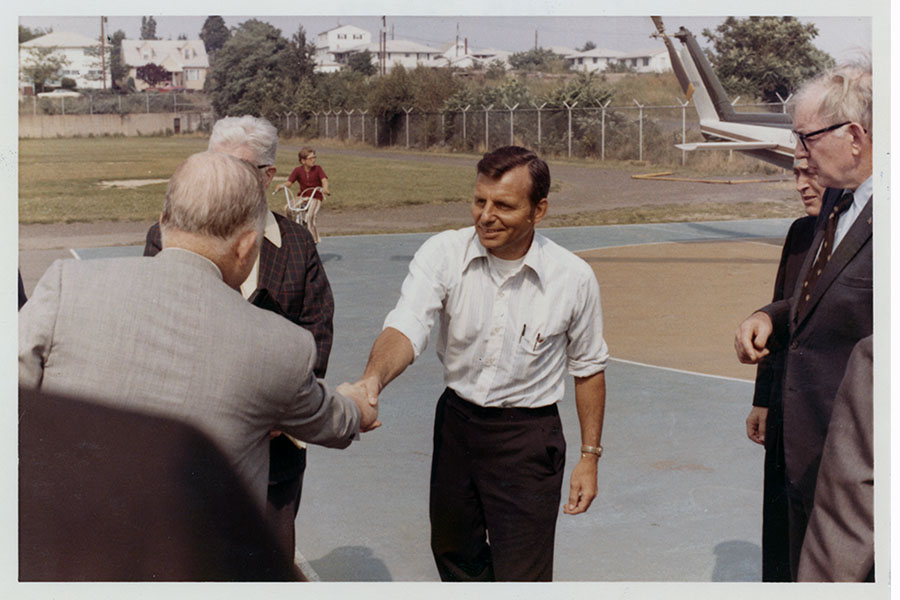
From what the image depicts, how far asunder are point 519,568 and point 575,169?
31306 mm

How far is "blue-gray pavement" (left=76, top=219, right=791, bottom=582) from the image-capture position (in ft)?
16.0

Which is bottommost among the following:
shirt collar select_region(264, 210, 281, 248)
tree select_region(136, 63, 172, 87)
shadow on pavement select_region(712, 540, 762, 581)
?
shadow on pavement select_region(712, 540, 762, 581)

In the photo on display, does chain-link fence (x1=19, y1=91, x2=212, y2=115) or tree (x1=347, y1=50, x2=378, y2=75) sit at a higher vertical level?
tree (x1=347, y1=50, x2=378, y2=75)

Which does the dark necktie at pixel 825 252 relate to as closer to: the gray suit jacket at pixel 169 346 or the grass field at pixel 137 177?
the gray suit jacket at pixel 169 346

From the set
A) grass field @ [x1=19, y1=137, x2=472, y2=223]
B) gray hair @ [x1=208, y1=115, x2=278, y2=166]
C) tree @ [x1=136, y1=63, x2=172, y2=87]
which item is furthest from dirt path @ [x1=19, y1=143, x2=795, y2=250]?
gray hair @ [x1=208, y1=115, x2=278, y2=166]

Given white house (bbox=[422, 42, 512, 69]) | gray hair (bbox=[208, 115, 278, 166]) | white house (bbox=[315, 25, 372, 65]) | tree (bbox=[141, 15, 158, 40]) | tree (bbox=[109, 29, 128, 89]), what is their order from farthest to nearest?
white house (bbox=[422, 42, 512, 69]) → white house (bbox=[315, 25, 372, 65]) → tree (bbox=[109, 29, 128, 89]) → tree (bbox=[141, 15, 158, 40]) → gray hair (bbox=[208, 115, 278, 166])

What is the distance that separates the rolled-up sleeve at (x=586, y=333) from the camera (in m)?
3.54

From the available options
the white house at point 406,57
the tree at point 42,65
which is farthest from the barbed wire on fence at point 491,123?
the tree at point 42,65

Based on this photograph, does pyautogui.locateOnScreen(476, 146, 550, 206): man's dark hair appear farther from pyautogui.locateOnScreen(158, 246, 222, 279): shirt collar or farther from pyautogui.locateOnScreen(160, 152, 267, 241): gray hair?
pyautogui.locateOnScreen(158, 246, 222, 279): shirt collar

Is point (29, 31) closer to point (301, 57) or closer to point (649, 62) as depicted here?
point (301, 57)

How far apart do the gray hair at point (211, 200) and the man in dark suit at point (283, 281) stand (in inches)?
41.7

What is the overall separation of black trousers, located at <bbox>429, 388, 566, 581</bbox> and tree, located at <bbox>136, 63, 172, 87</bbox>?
1453 inches

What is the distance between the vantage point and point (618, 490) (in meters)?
5.82

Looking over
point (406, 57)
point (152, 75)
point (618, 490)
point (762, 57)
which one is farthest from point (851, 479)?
point (406, 57)
